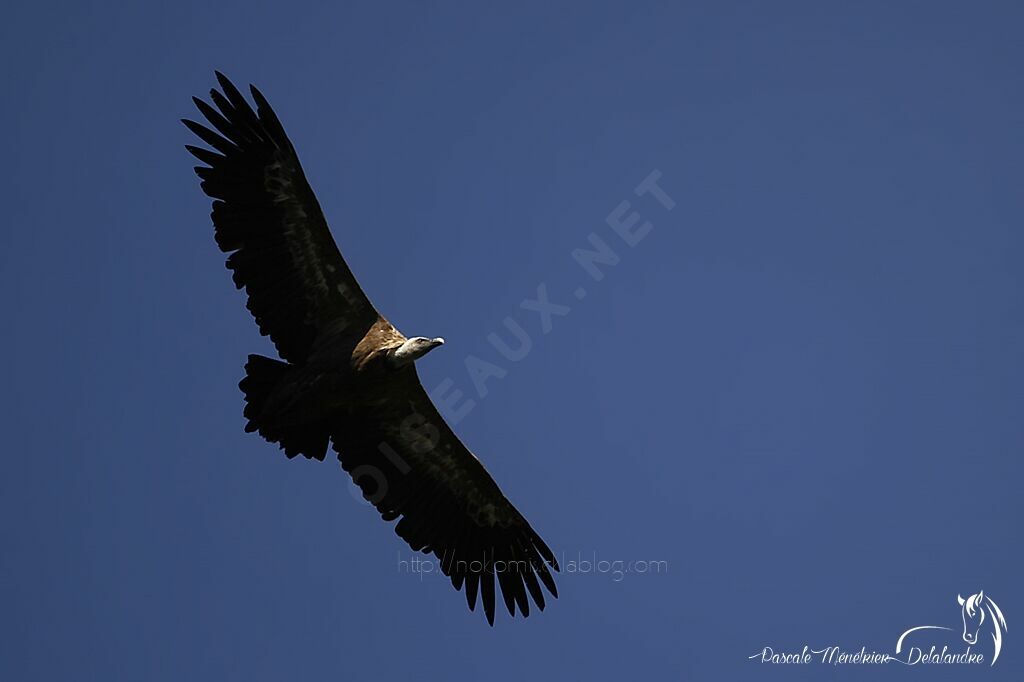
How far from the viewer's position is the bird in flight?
21000 mm

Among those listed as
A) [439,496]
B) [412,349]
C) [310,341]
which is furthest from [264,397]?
[439,496]

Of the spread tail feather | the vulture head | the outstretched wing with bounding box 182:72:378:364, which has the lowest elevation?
the vulture head

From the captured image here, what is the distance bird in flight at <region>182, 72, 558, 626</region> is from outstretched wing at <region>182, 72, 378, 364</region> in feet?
0.05

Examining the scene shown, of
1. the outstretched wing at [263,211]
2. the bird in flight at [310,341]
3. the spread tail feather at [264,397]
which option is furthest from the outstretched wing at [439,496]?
the outstretched wing at [263,211]

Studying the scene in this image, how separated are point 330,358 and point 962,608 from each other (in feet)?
49.0

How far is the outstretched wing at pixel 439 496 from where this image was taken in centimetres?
2244

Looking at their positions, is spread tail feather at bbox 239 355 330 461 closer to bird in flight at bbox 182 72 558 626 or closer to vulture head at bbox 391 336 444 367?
bird in flight at bbox 182 72 558 626

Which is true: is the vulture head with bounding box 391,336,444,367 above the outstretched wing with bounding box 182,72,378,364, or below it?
below

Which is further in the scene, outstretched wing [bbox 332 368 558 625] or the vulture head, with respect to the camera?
outstretched wing [bbox 332 368 558 625]

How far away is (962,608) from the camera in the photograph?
28375mm

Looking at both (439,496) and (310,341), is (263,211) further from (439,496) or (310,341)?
(439,496)

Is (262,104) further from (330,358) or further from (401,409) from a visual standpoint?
(401,409)

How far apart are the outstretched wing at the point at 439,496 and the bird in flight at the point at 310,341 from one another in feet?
0.08

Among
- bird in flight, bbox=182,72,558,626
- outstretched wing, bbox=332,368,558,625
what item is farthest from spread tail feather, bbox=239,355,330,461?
outstretched wing, bbox=332,368,558,625
